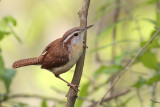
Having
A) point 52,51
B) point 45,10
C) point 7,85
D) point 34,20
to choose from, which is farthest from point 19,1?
point 52,51

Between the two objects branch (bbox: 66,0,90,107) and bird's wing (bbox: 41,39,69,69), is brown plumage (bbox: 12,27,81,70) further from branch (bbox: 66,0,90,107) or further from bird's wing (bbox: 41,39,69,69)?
branch (bbox: 66,0,90,107)

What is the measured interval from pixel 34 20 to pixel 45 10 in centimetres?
71

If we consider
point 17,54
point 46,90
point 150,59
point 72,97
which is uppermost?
point 17,54

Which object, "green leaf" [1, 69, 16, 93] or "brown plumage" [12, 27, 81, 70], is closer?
"brown plumage" [12, 27, 81, 70]

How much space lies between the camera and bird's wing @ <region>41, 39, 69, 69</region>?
326cm

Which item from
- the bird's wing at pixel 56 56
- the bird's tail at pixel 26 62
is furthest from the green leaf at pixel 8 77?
the bird's wing at pixel 56 56

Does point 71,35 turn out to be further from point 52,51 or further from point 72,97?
point 72,97

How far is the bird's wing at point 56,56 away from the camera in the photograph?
3.26 metres

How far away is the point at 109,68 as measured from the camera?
3.75 metres

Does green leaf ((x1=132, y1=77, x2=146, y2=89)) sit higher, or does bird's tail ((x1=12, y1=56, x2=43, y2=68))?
bird's tail ((x1=12, y1=56, x2=43, y2=68))

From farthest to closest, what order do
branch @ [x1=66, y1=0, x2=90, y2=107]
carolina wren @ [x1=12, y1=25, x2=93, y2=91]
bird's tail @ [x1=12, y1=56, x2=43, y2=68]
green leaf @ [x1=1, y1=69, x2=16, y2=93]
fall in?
green leaf @ [x1=1, y1=69, x2=16, y2=93]
bird's tail @ [x1=12, y1=56, x2=43, y2=68]
carolina wren @ [x1=12, y1=25, x2=93, y2=91]
branch @ [x1=66, y1=0, x2=90, y2=107]

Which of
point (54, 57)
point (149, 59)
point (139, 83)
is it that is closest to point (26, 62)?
point (54, 57)

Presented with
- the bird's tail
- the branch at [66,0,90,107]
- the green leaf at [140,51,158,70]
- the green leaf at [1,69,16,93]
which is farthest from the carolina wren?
the green leaf at [140,51,158,70]

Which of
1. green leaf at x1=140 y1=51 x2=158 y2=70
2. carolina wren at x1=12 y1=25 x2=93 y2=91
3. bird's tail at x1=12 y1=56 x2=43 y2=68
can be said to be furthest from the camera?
green leaf at x1=140 y1=51 x2=158 y2=70
